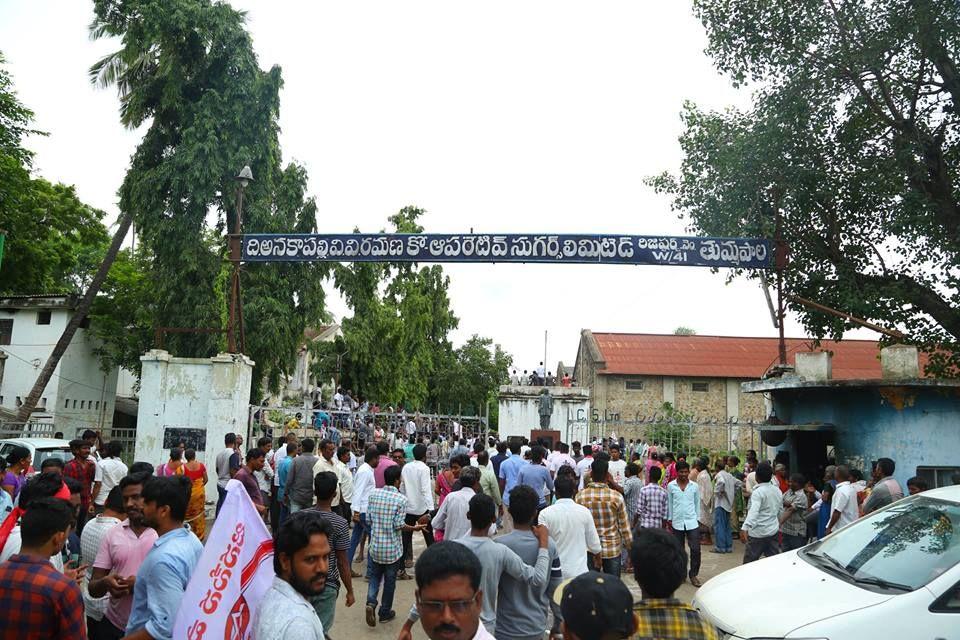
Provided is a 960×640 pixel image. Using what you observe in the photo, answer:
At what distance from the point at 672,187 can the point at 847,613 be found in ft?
36.4

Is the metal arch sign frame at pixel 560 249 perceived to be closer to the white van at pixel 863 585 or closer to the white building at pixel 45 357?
the white van at pixel 863 585

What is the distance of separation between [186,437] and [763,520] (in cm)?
949

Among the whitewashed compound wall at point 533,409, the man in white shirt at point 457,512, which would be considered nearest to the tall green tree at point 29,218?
the whitewashed compound wall at point 533,409

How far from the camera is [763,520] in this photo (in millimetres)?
8688

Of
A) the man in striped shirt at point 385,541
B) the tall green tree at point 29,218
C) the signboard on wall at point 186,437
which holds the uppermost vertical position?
the tall green tree at point 29,218

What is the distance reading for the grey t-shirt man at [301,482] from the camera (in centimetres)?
946

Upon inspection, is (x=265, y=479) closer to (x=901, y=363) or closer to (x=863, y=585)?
(x=863, y=585)

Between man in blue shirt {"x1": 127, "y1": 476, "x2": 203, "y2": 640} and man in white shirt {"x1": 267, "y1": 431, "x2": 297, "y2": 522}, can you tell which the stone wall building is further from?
man in blue shirt {"x1": 127, "y1": 476, "x2": 203, "y2": 640}

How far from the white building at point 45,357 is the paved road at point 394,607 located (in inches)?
1032

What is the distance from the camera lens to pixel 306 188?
27.5 meters

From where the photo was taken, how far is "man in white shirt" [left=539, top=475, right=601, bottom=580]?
5.93 m

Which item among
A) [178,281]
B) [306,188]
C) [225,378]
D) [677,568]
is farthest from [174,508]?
[306,188]

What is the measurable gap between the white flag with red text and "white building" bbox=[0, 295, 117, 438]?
106 ft

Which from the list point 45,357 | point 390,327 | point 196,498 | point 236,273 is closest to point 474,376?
point 390,327
